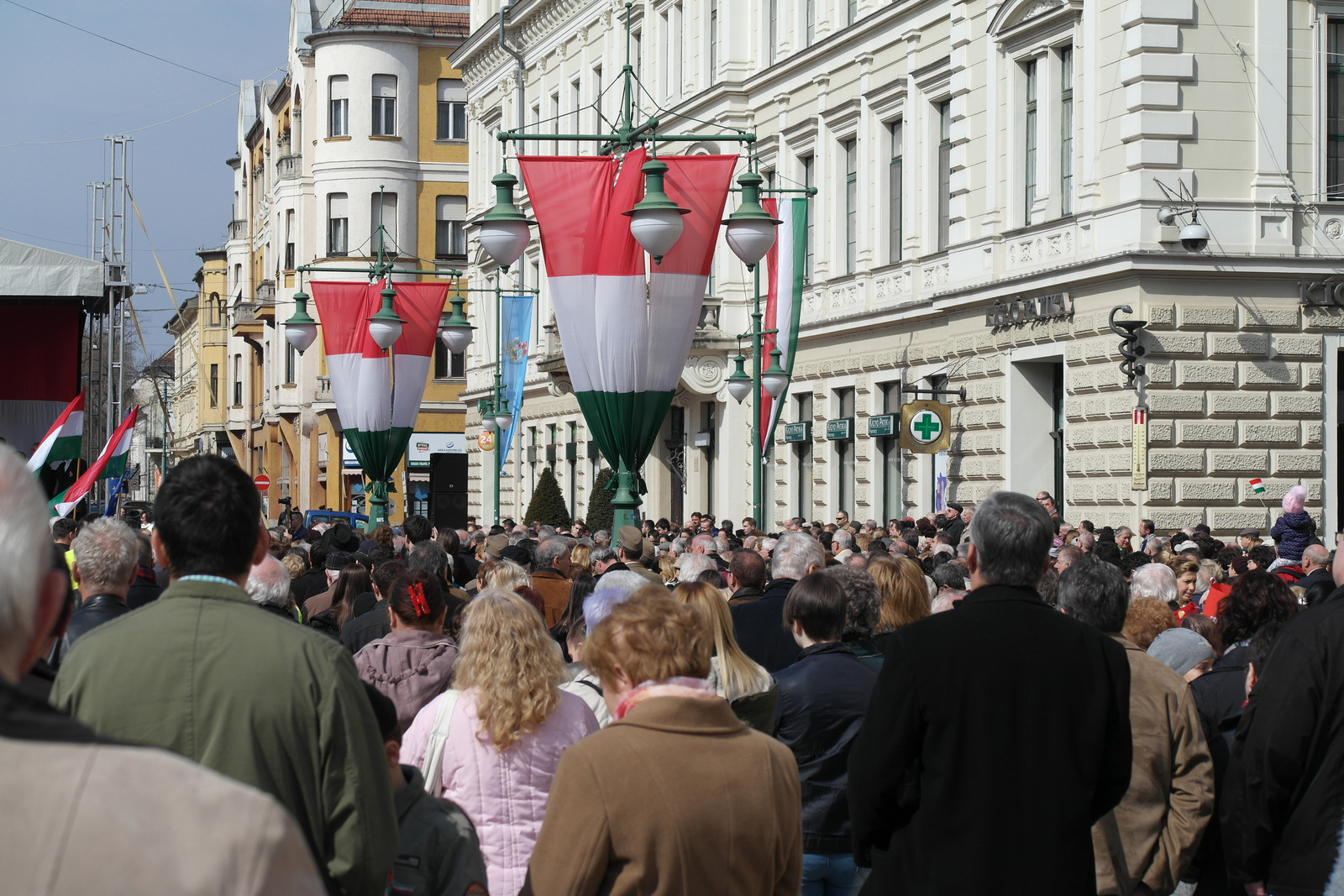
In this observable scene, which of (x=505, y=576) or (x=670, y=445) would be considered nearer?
(x=505, y=576)

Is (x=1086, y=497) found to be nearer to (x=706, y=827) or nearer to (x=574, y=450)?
(x=706, y=827)

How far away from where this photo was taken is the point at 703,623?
413 cm

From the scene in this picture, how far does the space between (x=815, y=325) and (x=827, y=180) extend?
2804 millimetres

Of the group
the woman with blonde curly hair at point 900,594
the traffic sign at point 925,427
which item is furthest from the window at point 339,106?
the woman with blonde curly hair at point 900,594

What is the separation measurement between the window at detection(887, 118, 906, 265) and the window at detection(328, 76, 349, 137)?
34.2m

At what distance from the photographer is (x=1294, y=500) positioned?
18750 millimetres

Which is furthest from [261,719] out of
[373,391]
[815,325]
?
[815,325]

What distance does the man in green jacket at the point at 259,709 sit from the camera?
3355 millimetres

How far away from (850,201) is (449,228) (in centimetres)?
3220

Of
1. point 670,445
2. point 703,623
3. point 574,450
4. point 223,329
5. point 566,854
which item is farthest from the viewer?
point 223,329

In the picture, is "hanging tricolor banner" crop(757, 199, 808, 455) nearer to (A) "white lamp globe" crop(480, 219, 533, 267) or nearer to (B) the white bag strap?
(A) "white lamp globe" crop(480, 219, 533, 267)

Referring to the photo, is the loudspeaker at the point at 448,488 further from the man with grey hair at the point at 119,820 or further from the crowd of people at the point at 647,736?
the man with grey hair at the point at 119,820

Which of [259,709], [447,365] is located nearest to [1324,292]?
[259,709]

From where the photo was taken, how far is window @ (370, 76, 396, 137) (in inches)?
2304
